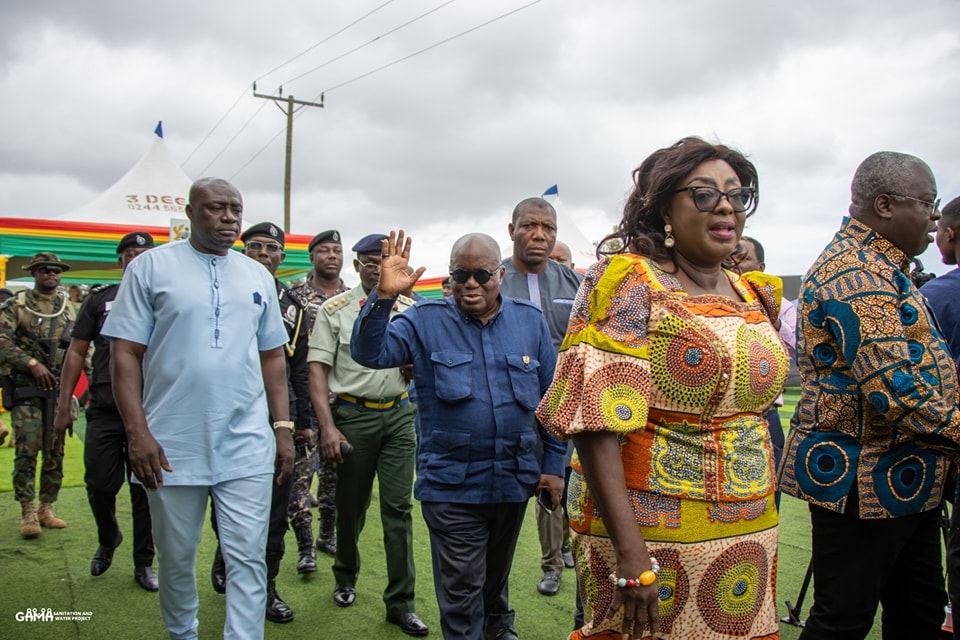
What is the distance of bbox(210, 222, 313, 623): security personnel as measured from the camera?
4.36m

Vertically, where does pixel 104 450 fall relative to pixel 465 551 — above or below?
above

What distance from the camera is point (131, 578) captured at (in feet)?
16.4

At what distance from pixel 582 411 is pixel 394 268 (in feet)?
4.98

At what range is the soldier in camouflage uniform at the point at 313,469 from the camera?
204 inches

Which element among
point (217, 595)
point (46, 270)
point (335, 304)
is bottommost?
point (217, 595)

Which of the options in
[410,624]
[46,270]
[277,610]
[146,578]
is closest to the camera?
[410,624]

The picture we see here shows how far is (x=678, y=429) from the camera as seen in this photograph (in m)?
2.00

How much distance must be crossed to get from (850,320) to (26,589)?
5002mm

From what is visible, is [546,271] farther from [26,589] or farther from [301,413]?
[26,589]

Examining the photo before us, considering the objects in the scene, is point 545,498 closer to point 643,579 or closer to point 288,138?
point 643,579

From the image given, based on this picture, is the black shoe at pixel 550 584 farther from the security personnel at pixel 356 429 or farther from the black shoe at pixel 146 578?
the black shoe at pixel 146 578

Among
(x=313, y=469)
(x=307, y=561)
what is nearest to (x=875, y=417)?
(x=307, y=561)

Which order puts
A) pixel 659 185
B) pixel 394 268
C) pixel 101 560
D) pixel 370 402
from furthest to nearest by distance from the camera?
pixel 101 560 → pixel 370 402 → pixel 394 268 → pixel 659 185

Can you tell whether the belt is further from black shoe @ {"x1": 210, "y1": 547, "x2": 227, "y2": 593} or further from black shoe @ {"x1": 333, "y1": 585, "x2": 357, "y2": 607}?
black shoe @ {"x1": 210, "y1": 547, "x2": 227, "y2": 593}
